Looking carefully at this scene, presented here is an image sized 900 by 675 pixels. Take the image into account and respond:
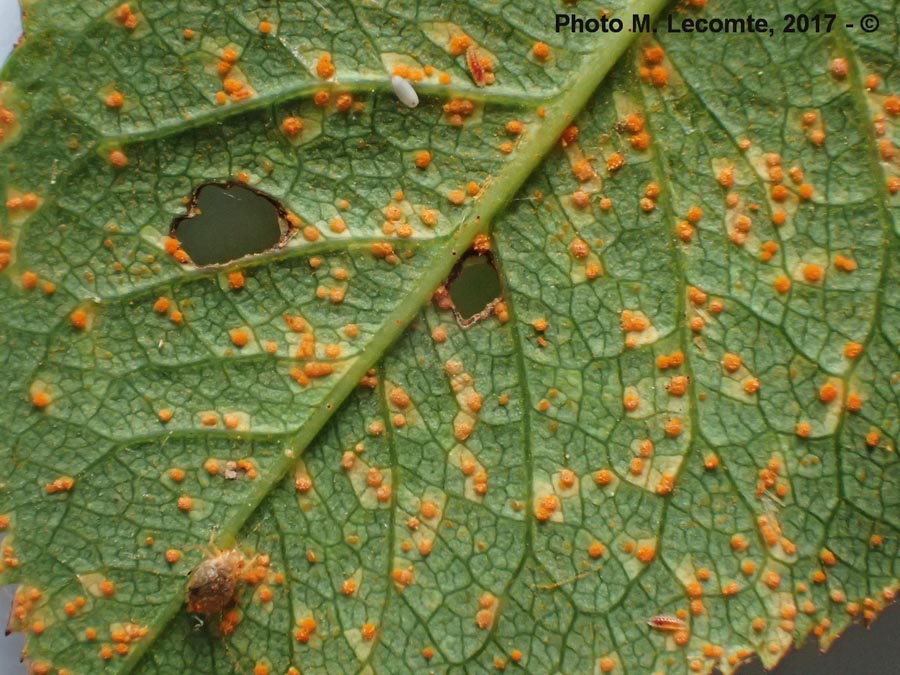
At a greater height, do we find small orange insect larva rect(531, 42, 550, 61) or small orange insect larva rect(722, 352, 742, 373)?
small orange insect larva rect(531, 42, 550, 61)

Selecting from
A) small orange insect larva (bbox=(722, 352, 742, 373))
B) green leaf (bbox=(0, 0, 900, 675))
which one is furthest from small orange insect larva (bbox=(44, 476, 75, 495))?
small orange insect larva (bbox=(722, 352, 742, 373))

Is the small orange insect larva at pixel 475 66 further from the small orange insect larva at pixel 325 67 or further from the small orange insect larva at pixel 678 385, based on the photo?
the small orange insect larva at pixel 678 385

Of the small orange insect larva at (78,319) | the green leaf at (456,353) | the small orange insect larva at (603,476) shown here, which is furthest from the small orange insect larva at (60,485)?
the small orange insect larva at (603,476)

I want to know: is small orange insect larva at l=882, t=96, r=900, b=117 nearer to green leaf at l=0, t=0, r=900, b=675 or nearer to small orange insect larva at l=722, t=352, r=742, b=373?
green leaf at l=0, t=0, r=900, b=675

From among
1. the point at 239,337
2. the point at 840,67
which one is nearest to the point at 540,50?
the point at 840,67

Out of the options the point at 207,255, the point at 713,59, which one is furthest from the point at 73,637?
the point at 713,59

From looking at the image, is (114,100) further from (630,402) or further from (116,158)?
(630,402)

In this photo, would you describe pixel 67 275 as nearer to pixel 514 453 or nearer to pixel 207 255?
pixel 207 255
